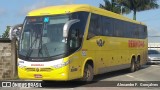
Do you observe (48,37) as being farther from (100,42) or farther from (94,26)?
(100,42)

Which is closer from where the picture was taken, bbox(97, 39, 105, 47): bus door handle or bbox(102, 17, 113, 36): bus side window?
bbox(97, 39, 105, 47): bus door handle

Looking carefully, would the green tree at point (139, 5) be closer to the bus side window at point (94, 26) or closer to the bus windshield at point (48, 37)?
the bus side window at point (94, 26)

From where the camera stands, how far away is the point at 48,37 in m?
15.9

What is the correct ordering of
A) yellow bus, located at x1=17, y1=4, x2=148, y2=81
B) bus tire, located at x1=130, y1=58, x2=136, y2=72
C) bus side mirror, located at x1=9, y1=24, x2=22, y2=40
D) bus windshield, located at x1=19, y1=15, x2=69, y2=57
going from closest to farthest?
yellow bus, located at x1=17, y1=4, x2=148, y2=81 → bus windshield, located at x1=19, y1=15, x2=69, y2=57 → bus side mirror, located at x1=9, y1=24, x2=22, y2=40 → bus tire, located at x1=130, y1=58, x2=136, y2=72

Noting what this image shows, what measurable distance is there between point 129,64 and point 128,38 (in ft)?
5.44

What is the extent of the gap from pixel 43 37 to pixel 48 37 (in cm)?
22

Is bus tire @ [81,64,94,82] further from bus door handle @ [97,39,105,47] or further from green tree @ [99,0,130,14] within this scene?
green tree @ [99,0,130,14]

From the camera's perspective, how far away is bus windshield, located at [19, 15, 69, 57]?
1559 cm

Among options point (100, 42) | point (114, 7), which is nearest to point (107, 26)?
point (100, 42)


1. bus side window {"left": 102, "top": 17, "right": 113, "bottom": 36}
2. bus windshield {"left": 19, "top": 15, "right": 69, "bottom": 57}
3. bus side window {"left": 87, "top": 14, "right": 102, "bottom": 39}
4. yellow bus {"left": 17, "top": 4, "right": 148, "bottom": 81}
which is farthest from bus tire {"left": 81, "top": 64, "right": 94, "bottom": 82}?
bus side window {"left": 102, "top": 17, "right": 113, "bottom": 36}

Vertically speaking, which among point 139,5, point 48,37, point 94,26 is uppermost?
point 139,5

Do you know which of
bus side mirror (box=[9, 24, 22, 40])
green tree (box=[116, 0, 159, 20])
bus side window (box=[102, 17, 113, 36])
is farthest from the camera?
green tree (box=[116, 0, 159, 20])

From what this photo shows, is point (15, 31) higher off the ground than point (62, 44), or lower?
higher

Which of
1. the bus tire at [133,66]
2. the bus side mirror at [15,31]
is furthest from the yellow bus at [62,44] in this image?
the bus tire at [133,66]
